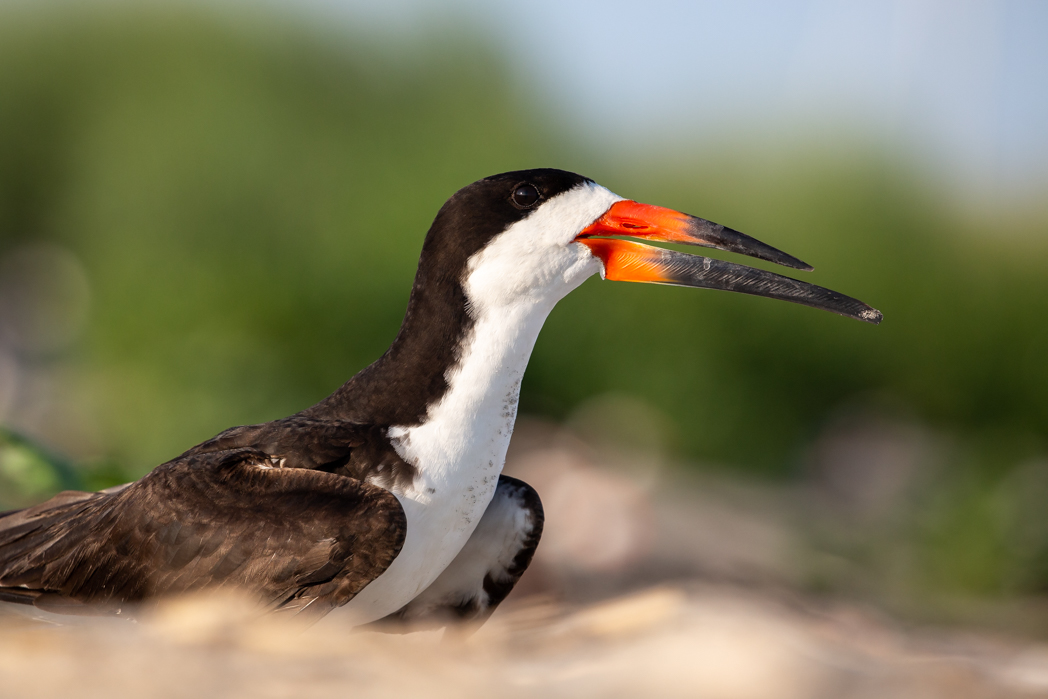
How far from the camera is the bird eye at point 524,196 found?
3881mm

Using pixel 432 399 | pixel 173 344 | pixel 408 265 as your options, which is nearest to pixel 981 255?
pixel 408 265

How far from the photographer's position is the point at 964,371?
1190 cm

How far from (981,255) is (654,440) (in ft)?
17.9

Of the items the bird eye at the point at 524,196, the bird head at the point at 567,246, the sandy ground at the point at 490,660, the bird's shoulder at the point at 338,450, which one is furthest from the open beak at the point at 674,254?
the sandy ground at the point at 490,660

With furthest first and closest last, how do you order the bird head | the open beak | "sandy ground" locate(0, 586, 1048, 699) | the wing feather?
the open beak → the bird head → the wing feather → "sandy ground" locate(0, 586, 1048, 699)

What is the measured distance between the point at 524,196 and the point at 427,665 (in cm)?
184

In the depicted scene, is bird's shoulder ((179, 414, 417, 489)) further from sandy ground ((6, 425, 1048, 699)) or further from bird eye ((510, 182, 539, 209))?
bird eye ((510, 182, 539, 209))

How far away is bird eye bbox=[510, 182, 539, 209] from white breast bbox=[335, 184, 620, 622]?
0.18 ft

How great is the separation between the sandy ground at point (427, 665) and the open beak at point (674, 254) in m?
1.31

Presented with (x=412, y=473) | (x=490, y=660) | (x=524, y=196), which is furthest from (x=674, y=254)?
(x=490, y=660)

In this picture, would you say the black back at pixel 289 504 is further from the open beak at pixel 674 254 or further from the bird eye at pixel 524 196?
the open beak at pixel 674 254

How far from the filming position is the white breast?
3.69 m

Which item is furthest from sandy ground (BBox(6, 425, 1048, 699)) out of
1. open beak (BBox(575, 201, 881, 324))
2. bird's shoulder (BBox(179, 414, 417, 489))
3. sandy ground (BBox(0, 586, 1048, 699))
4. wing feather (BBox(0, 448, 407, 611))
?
open beak (BBox(575, 201, 881, 324))

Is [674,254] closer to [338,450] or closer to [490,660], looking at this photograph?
[338,450]
